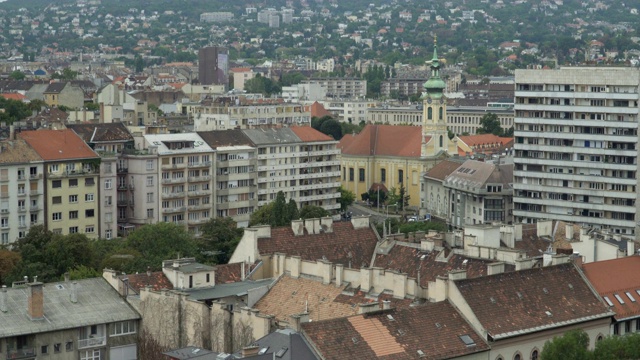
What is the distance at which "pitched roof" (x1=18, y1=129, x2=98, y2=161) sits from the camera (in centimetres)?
10338

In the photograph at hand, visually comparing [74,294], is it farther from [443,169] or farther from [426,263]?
[443,169]

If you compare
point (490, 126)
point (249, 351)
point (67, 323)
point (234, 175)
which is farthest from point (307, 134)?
point (249, 351)

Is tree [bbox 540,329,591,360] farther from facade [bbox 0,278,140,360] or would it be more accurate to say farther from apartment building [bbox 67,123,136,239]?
apartment building [bbox 67,123,136,239]

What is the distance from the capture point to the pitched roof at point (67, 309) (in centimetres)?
5697

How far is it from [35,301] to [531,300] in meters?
20.1

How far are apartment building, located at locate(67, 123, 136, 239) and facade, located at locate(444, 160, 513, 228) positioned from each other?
28573mm

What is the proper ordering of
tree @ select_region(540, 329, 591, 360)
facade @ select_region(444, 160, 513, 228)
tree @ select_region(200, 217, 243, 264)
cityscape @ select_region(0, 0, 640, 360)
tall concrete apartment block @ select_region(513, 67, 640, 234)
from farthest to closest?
facade @ select_region(444, 160, 513, 228) < tall concrete apartment block @ select_region(513, 67, 640, 234) < tree @ select_region(200, 217, 243, 264) < cityscape @ select_region(0, 0, 640, 360) < tree @ select_region(540, 329, 591, 360)

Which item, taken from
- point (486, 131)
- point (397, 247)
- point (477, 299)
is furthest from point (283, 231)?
point (486, 131)

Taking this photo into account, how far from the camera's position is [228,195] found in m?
116

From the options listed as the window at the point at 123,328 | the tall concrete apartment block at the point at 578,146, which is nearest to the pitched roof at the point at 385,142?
the tall concrete apartment block at the point at 578,146

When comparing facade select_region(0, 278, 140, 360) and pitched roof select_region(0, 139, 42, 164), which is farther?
pitched roof select_region(0, 139, 42, 164)

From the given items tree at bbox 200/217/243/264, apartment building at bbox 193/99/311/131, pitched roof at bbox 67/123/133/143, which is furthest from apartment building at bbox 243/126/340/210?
tree at bbox 200/217/243/264

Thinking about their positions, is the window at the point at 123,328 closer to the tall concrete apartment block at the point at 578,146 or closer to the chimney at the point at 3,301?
the chimney at the point at 3,301

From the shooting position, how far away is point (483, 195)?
389ft
